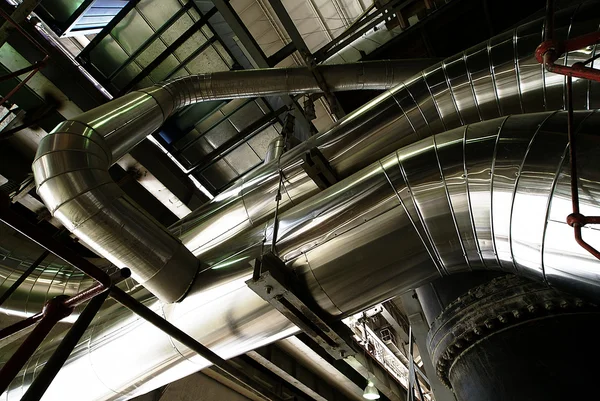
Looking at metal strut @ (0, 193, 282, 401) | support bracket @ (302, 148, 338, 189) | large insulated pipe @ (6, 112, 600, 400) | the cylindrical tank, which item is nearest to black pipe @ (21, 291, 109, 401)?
metal strut @ (0, 193, 282, 401)

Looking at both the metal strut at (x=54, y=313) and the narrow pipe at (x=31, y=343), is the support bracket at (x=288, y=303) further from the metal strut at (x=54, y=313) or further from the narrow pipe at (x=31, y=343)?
the narrow pipe at (x=31, y=343)

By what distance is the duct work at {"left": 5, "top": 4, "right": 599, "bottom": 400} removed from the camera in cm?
121

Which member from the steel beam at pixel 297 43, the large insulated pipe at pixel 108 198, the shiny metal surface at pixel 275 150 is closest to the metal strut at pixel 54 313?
the large insulated pipe at pixel 108 198

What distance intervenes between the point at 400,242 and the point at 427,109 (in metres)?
1.13

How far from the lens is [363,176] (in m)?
1.67

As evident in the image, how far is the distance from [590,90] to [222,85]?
2.66 m

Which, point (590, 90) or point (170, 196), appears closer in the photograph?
point (590, 90)

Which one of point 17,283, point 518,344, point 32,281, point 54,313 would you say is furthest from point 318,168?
point 32,281

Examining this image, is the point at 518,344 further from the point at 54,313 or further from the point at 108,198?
the point at 108,198

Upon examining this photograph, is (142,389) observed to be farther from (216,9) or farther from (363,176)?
(216,9)

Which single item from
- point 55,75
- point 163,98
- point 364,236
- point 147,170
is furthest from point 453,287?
point 55,75

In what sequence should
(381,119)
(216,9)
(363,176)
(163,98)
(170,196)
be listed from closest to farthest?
(363,176) < (381,119) < (163,98) < (216,9) < (170,196)

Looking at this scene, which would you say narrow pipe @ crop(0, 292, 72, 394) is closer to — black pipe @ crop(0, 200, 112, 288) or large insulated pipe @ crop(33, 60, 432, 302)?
black pipe @ crop(0, 200, 112, 288)

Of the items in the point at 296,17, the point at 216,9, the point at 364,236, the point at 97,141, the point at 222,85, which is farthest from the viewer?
the point at 296,17
